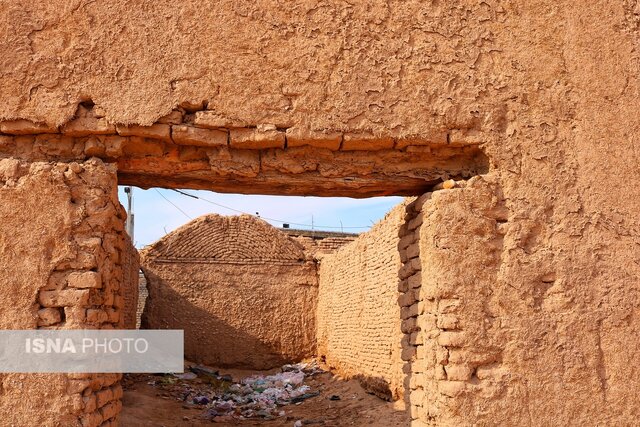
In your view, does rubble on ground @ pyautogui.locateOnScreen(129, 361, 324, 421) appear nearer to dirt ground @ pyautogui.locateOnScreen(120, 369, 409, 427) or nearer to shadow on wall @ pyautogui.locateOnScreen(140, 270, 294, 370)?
dirt ground @ pyautogui.locateOnScreen(120, 369, 409, 427)

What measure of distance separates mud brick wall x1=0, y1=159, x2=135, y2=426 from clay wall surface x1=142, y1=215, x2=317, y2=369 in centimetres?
884

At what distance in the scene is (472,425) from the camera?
3352mm

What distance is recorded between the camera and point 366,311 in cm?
942

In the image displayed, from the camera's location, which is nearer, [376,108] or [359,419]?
[376,108]

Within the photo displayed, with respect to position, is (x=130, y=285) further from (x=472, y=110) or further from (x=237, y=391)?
(x=472, y=110)

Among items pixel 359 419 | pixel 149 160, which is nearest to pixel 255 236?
pixel 359 419

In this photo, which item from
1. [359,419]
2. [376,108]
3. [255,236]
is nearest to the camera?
[376,108]

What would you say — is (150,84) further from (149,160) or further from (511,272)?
(511,272)

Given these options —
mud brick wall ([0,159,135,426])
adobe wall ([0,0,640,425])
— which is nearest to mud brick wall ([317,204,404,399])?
adobe wall ([0,0,640,425])

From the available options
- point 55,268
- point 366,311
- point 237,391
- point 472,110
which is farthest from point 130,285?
point 472,110

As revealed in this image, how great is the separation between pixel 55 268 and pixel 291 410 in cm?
636

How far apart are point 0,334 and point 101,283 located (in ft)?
1.87

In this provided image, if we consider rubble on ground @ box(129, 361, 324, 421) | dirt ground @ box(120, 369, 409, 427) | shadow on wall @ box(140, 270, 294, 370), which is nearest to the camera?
dirt ground @ box(120, 369, 409, 427)

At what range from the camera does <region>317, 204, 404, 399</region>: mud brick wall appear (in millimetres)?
8070
